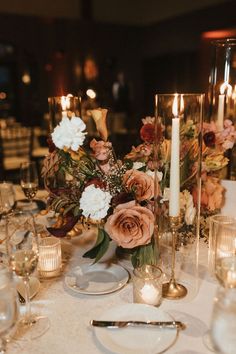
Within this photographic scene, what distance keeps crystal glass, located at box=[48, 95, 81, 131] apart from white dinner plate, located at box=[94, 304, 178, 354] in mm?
758

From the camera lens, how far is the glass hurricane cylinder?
993 millimetres

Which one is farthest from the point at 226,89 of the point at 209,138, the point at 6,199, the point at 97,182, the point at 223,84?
the point at 6,199

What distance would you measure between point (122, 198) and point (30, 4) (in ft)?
25.2

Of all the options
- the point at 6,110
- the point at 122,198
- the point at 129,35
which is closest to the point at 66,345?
the point at 122,198

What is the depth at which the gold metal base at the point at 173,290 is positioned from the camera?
3.30 feet

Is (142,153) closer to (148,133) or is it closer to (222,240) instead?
(148,133)

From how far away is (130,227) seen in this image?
3.30 ft

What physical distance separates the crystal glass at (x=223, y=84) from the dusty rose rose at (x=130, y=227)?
690 mm

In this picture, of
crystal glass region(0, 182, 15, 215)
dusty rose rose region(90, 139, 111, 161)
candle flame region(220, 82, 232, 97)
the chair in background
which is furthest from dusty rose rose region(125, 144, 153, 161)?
the chair in background

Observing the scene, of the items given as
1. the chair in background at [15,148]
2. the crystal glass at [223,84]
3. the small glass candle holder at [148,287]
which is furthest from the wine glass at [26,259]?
the chair in background at [15,148]

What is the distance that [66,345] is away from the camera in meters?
0.82

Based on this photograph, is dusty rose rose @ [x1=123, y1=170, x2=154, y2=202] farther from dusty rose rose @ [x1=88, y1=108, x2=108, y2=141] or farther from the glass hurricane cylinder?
dusty rose rose @ [x1=88, y1=108, x2=108, y2=141]

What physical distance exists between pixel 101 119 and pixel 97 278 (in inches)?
19.1

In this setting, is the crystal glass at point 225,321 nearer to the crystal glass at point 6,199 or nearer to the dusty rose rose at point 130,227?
the dusty rose rose at point 130,227
